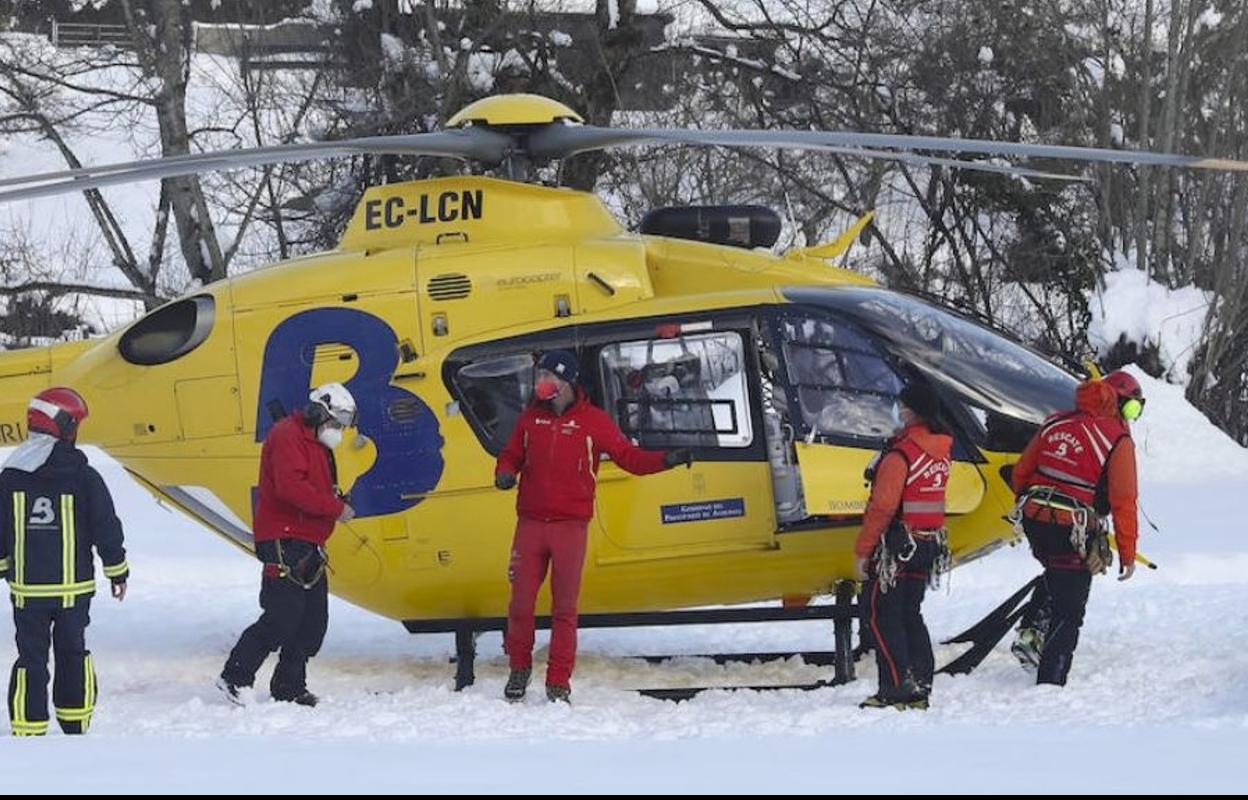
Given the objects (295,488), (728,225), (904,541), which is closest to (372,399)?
(295,488)

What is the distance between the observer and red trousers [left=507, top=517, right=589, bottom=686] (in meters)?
7.98

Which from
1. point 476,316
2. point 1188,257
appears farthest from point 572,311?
point 1188,257

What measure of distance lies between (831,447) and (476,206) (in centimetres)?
236

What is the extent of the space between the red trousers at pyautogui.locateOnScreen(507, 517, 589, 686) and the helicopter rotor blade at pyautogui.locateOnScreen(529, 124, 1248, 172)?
6.23ft

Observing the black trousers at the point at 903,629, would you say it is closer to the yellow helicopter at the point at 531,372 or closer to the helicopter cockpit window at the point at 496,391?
the yellow helicopter at the point at 531,372

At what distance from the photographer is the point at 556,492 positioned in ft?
26.1

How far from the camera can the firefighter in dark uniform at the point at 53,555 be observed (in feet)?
24.4

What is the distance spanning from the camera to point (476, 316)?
8.89 meters

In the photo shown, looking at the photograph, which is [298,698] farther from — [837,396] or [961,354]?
[961,354]

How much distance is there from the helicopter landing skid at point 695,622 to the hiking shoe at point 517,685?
20.0 inches

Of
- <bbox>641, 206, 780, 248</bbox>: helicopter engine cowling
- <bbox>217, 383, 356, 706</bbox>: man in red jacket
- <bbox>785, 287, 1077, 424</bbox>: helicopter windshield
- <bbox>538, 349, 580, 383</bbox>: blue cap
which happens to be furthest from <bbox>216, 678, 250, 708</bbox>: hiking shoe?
<bbox>641, 206, 780, 248</bbox>: helicopter engine cowling

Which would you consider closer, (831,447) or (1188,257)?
(831,447)

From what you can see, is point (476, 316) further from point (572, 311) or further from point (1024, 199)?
point (1024, 199)

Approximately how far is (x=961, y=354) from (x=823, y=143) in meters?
1.36
